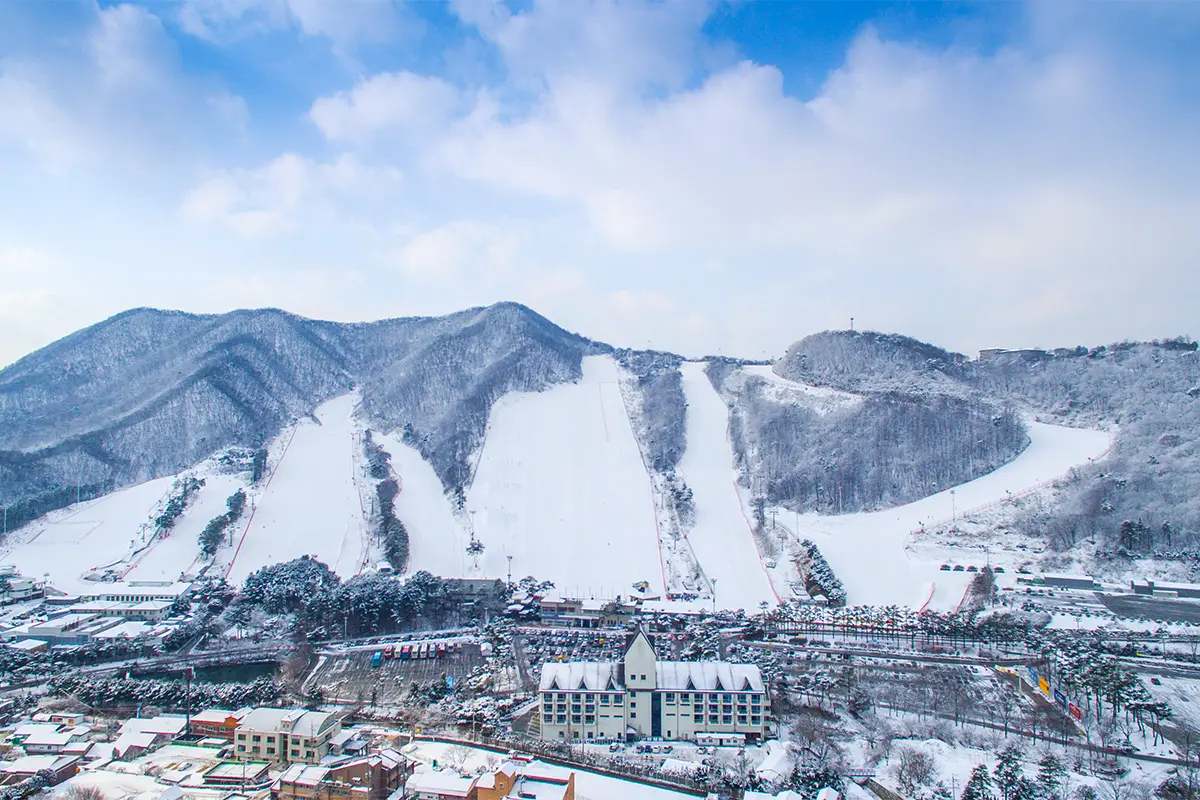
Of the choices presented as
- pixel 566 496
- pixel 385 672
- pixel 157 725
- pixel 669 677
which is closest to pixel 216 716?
pixel 157 725

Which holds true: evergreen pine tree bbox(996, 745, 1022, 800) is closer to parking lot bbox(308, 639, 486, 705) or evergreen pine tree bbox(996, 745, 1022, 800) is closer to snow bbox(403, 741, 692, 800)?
snow bbox(403, 741, 692, 800)

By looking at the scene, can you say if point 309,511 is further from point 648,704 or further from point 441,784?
point 441,784

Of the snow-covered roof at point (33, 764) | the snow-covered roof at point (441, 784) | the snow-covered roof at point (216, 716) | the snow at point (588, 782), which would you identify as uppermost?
the snow-covered roof at point (216, 716)

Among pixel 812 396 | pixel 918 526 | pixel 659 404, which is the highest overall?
pixel 659 404

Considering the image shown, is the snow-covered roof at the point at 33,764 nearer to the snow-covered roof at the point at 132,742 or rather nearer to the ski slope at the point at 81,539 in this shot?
the snow-covered roof at the point at 132,742

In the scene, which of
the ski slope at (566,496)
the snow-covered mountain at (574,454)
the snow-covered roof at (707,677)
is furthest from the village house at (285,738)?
the snow-covered mountain at (574,454)
